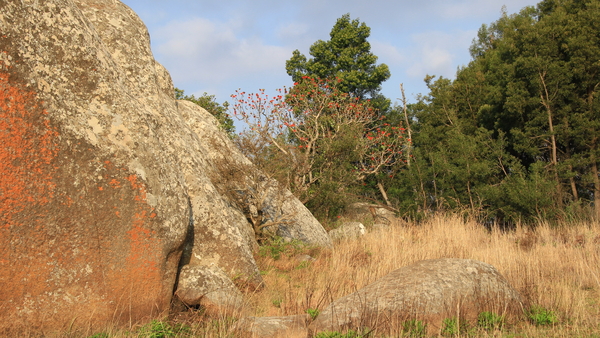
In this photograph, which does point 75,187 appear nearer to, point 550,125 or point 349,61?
point 550,125

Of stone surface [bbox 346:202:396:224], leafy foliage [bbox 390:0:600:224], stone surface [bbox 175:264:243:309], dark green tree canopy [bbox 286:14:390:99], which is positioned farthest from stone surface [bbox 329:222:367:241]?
dark green tree canopy [bbox 286:14:390:99]

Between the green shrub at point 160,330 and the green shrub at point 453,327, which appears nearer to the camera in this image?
the green shrub at point 160,330

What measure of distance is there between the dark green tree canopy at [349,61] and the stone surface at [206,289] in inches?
700

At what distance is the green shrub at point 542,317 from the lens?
457cm

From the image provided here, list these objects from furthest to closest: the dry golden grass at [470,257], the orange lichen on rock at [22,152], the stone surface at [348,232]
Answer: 1. the stone surface at [348,232]
2. the dry golden grass at [470,257]
3. the orange lichen on rock at [22,152]

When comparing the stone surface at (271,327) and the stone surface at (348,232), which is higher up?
the stone surface at (348,232)

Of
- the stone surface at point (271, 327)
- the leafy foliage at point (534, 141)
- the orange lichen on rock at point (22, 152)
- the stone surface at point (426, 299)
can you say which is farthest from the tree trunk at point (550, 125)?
the orange lichen on rock at point (22, 152)

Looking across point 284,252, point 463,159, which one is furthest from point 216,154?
point 463,159

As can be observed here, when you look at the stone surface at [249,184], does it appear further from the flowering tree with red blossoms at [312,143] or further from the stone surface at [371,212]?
the stone surface at [371,212]

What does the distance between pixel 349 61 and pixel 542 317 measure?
62.1 ft

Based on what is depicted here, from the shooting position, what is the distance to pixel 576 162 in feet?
49.0

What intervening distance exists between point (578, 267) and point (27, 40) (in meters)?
7.25

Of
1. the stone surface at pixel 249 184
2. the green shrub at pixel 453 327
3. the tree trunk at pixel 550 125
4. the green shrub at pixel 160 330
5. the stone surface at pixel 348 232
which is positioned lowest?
the green shrub at pixel 160 330

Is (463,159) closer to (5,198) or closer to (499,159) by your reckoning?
(499,159)
